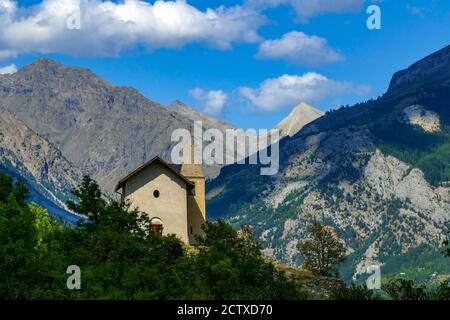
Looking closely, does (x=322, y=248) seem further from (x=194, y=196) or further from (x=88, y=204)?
(x=88, y=204)

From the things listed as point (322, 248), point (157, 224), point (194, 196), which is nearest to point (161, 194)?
point (157, 224)

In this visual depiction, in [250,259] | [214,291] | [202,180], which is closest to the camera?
[214,291]

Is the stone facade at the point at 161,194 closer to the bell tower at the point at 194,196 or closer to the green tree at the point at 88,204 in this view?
the bell tower at the point at 194,196

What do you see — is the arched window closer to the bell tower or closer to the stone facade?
the stone facade

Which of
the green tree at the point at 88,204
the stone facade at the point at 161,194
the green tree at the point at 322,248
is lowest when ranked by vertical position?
the green tree at the point at 322,248

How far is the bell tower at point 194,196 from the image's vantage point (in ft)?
300

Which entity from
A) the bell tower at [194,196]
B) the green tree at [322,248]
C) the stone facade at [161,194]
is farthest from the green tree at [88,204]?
the green tree at [322,248]

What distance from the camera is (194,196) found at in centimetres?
9312

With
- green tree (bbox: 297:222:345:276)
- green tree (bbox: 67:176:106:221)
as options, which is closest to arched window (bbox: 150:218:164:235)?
green tree (bbox: 67:176:106:221)

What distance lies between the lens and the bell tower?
9148 cm
